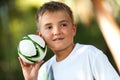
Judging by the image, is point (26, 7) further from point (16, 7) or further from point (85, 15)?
point (85, 15)

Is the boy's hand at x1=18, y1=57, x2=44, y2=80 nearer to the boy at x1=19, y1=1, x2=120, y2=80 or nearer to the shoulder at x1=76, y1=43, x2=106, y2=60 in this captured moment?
the boy at x1=19, y1=1, x2=120, y2=80

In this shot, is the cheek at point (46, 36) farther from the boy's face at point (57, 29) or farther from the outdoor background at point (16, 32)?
the outdoor background at point (16, 32)

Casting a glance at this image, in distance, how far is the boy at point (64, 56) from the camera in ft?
13.3

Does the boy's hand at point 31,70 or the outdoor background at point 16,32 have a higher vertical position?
the boy's hand at point 31,70

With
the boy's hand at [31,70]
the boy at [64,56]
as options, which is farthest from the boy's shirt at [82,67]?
the boy's hand at [31,70]

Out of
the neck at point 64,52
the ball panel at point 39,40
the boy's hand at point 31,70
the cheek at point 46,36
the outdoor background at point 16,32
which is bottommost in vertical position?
the outdoor background at point 16,32

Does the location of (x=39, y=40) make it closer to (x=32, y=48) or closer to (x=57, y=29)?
(x=32, y=48)

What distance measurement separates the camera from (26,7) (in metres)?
13.2

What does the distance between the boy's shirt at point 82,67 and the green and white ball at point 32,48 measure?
0.18m

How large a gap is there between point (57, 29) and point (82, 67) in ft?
1.47

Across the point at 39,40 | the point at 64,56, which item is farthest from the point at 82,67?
the point at 39,40

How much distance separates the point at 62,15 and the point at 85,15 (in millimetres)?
8172

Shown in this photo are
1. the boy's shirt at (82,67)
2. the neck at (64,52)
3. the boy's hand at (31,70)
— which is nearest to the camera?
the boy's shirt at (82,67)

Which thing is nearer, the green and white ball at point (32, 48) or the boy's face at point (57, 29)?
the boy's face at point (57, 29)
